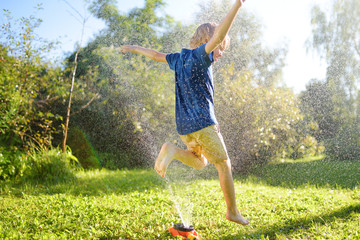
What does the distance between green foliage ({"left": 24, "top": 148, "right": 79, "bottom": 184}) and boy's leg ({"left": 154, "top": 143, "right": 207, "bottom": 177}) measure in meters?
3.96

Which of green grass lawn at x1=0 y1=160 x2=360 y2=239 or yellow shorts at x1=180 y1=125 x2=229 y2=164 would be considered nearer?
yellow shorts at x1=180 y1=125 x2=229 y2=164

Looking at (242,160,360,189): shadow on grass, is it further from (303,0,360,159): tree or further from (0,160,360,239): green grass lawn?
(303,0,360,159): tree

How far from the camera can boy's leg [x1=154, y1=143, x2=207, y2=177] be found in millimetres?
2654

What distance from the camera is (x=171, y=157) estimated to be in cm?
266

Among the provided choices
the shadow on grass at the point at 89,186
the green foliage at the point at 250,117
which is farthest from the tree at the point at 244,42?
the shadow on grass at the point at 89,186

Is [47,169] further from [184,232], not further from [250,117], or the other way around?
[250,117]

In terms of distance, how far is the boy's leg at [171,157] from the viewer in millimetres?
2654

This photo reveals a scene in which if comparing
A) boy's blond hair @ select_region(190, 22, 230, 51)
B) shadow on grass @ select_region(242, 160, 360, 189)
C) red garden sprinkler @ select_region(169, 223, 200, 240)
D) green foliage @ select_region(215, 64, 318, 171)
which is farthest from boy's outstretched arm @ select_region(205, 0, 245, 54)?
green foliage @ select_region(215, 64, 318, 171)

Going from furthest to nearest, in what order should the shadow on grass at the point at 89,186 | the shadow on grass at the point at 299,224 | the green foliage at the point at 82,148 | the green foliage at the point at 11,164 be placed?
the green foliage at the point at 82,148 < the green foliage at the point at 11,164 < the shadow on grass at the point at 89,186 < the shadow on grass at the point at 299,224

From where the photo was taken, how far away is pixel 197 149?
2779 millimetres

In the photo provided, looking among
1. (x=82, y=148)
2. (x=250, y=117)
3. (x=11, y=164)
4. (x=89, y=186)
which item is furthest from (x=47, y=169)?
(x=250, y=117)

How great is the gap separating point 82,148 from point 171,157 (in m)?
6.17

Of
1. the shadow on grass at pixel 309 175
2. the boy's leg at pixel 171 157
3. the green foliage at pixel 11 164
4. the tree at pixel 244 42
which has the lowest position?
the shadow on grass at pixel 309 175

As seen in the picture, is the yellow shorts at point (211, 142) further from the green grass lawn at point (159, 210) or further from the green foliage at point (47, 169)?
the green foliage at point (47, 169)
